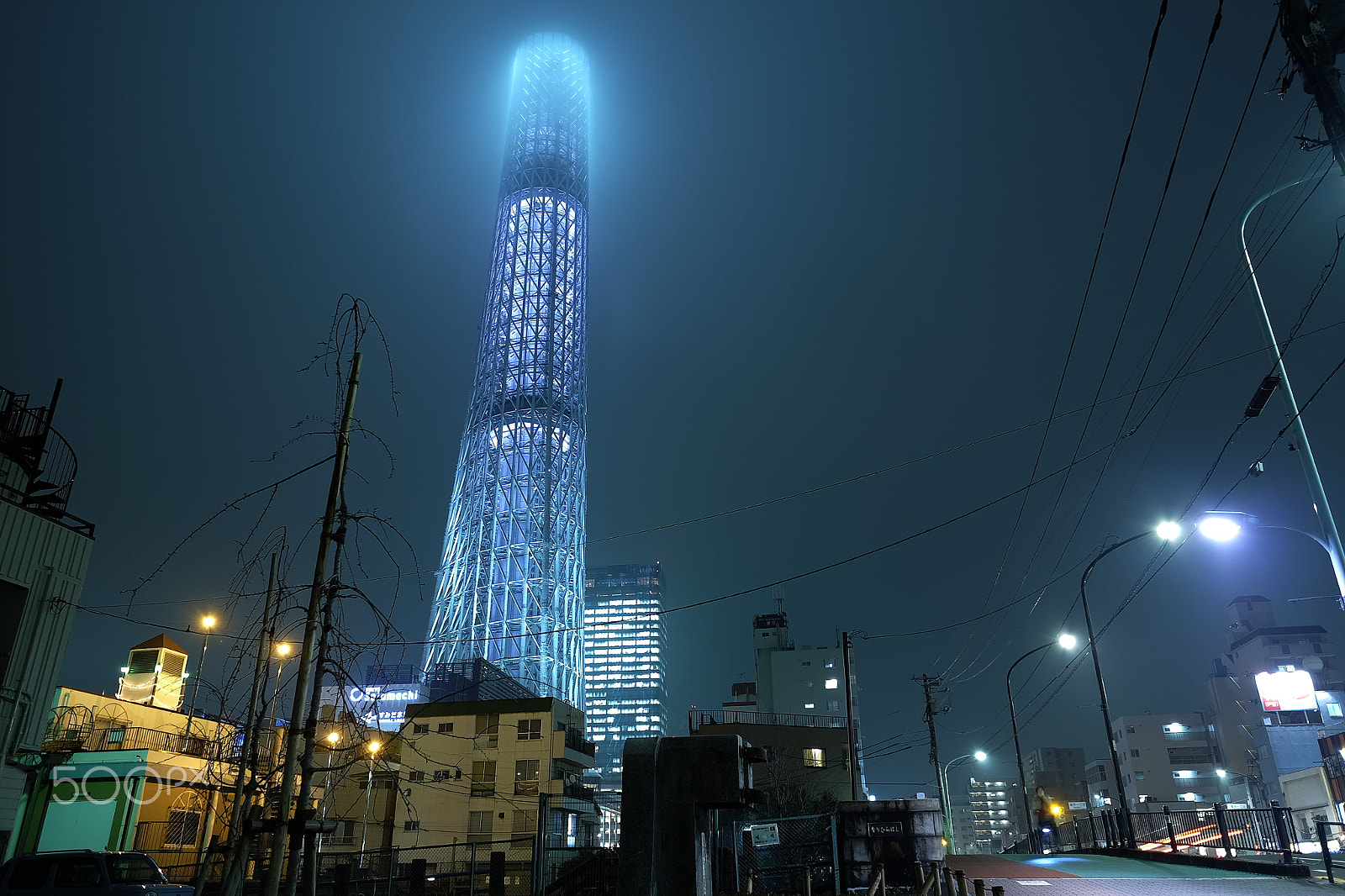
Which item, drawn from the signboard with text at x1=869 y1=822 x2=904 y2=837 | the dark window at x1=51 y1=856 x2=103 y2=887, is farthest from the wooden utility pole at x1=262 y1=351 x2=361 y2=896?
the signboard with text at x1=869 y1=822 x2=904 y2=837

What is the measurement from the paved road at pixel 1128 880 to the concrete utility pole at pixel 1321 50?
10.6m

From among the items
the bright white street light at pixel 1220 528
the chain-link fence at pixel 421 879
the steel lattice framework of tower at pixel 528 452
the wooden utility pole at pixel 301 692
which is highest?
the steel lattice framework of tower at pixel 528 452

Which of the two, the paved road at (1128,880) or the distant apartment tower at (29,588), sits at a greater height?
the distant apartment tower at (29,588)

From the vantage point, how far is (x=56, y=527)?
774 inches

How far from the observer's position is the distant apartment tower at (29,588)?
18.1 meters

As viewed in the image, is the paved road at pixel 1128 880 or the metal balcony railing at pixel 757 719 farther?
the metal balcony railing at pixel 757 719

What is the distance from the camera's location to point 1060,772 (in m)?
143

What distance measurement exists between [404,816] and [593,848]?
3078 cm

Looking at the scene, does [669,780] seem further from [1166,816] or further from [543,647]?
[543,647]

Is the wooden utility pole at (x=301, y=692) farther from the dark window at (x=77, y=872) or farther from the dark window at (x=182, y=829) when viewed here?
the dark window at (x=182, y=829)

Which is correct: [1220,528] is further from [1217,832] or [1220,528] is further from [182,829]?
[182,829]

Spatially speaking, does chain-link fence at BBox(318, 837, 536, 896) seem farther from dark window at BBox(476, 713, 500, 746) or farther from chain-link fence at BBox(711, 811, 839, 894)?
dark window at BBox(476, 713, 500, 746)

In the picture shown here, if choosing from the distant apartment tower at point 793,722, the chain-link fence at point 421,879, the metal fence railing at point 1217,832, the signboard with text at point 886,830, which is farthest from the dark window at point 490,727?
the signboard with text at point 886,830

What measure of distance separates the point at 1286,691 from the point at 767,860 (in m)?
39.7
